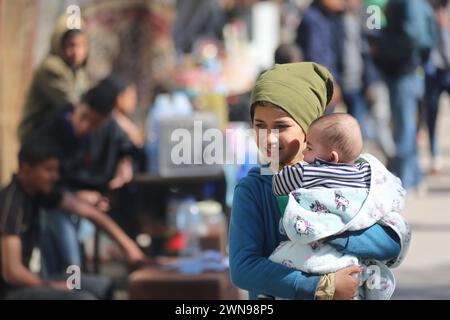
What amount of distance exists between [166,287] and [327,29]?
3.90 metres

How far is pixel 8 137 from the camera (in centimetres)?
891

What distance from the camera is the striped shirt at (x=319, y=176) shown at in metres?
3.14

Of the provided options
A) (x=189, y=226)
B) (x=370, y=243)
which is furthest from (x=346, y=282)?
(x=189, y=226)

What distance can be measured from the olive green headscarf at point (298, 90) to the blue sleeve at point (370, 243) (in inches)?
11.3

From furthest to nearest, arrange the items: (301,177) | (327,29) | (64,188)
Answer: (327,29) < (64,188) < (301,177)

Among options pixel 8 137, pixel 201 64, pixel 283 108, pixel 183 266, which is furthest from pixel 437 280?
pixel 201 64

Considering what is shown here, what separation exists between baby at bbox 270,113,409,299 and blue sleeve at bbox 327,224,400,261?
0.02 meters

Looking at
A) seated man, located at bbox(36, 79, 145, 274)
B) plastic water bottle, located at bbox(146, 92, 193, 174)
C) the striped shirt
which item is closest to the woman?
the striped shirt

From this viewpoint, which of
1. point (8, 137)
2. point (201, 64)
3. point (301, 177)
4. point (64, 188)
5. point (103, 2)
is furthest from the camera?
point (201, 64)

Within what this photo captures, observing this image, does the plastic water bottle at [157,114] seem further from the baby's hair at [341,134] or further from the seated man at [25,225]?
the baby's hair at [341,134]

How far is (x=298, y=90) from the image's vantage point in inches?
129

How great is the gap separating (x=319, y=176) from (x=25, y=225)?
3.79m

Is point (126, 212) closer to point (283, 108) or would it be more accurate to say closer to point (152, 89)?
point (152, 89)

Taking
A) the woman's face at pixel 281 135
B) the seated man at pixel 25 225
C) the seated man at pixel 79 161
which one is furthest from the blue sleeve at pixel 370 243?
the seated man at pixel 79 161
